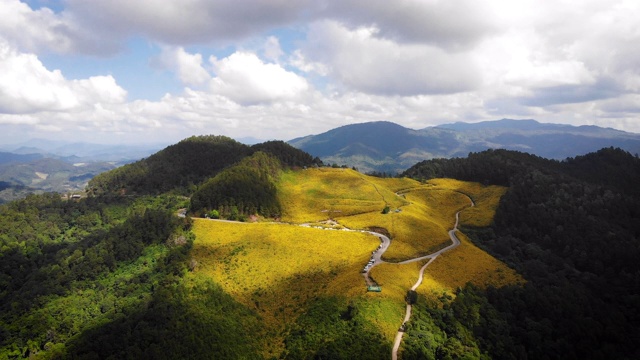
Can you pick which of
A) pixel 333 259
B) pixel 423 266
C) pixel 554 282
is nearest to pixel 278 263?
pixel 333 259

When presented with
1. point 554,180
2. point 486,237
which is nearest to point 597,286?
point 486,237

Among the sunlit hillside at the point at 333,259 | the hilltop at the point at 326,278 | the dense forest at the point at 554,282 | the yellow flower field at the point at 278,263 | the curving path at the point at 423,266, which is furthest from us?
the yellow flower field at the point at 278,263

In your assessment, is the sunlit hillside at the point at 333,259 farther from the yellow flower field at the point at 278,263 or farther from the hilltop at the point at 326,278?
the hilltop at the point at 326,278

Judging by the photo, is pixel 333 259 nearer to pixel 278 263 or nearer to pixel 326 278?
pixel 326 278

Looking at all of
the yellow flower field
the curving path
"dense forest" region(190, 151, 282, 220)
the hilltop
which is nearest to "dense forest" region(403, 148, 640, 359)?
the hilltop

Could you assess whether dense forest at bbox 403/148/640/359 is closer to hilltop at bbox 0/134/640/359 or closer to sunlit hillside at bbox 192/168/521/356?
hilltop at bbox 0/134/640/359

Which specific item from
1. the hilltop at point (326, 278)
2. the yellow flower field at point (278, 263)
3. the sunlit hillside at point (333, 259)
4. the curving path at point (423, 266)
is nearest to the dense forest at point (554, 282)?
the hilltop at point (326, 278)

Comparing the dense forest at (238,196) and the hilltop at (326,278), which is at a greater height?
the dense forest at (238,196)
